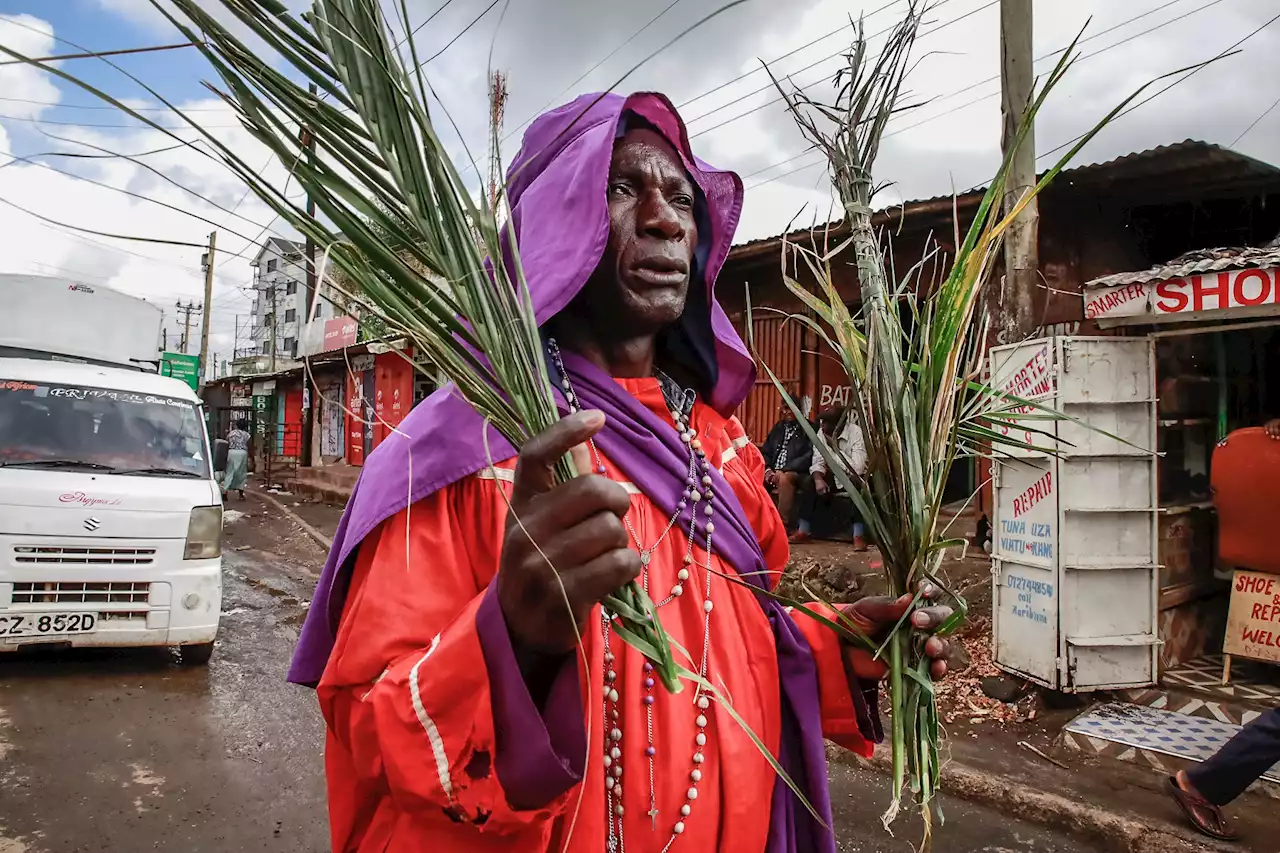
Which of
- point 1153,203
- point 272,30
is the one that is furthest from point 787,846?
point 1153,203

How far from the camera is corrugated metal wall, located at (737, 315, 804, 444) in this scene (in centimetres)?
952

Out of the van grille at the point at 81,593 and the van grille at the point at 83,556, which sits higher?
the van grille at the point at 83,556

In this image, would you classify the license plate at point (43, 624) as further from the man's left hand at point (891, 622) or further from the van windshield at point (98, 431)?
the man's left hand at point (891, 622)

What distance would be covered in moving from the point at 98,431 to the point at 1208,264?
24.2ft

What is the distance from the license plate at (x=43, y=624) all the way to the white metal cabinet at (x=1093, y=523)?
6.18 m

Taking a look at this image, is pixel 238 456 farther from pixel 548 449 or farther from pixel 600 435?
pixel 548 449

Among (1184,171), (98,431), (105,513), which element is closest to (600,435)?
(105,513)

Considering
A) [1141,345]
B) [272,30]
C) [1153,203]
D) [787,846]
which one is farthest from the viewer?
[1153,203]

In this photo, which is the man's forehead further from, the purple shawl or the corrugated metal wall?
the corrugated metal wall

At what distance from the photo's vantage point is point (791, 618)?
1.74 metres

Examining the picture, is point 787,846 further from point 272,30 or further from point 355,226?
point 272,30

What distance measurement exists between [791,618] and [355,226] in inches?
48.6

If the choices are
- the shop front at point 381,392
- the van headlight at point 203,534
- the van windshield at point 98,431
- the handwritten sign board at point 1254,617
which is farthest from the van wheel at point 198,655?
the shop front at point 381,392

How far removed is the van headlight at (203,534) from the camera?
552 cm
